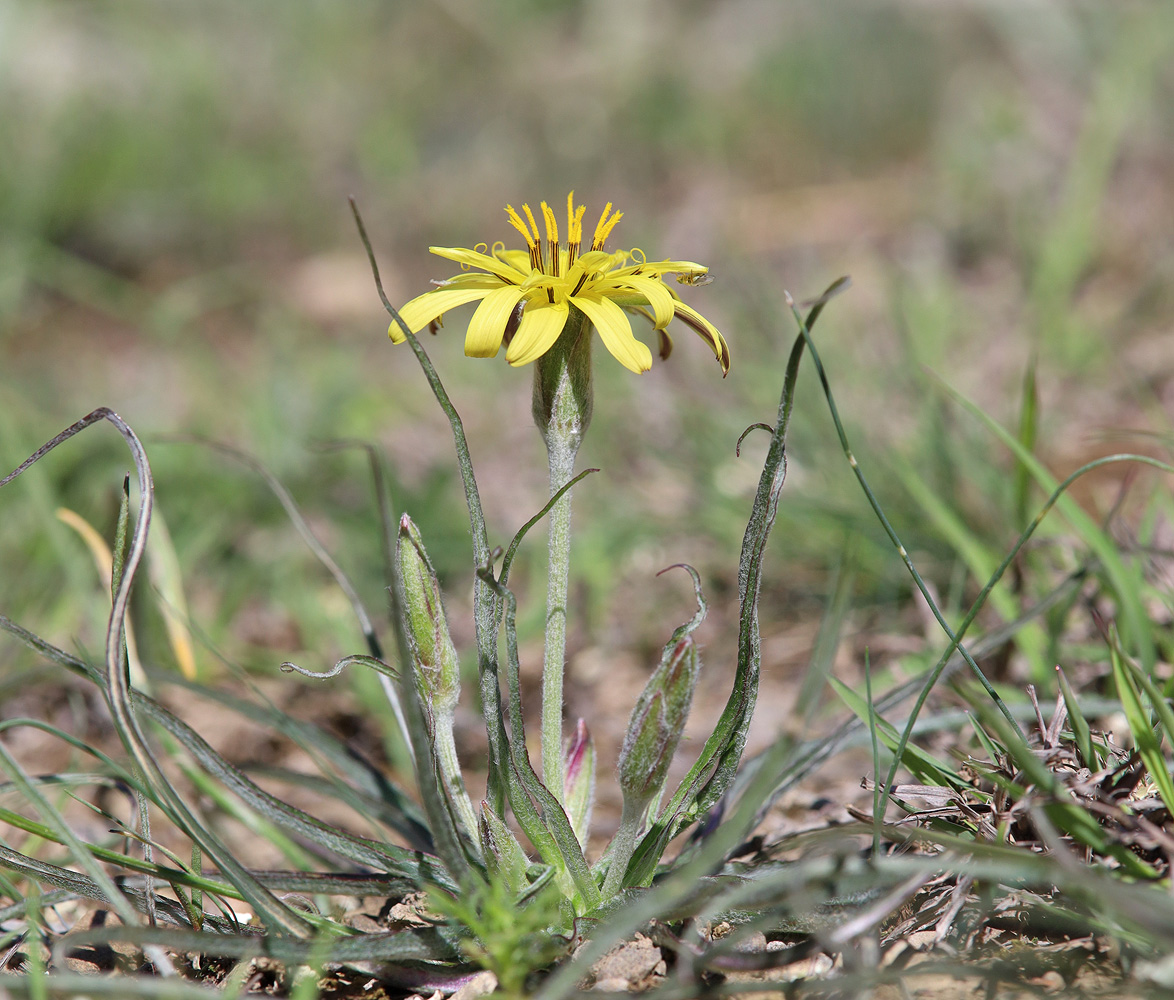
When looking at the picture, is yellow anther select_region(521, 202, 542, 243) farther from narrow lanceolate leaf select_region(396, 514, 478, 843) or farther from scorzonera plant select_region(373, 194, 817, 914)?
narrow lanceolate leaf select_region(396, 514, 478, 843)

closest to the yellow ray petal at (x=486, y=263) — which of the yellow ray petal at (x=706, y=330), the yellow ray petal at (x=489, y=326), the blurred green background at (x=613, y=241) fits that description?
the yellow ray petal at (x=489, y=326)

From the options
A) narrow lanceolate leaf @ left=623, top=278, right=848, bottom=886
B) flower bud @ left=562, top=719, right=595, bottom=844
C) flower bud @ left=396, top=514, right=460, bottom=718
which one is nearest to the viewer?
narrow lanceolate leaf @ left=623, top=278, right=848, bottom=886

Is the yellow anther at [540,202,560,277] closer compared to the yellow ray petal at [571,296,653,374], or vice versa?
the yellow ray petal at [571,296,653,374]

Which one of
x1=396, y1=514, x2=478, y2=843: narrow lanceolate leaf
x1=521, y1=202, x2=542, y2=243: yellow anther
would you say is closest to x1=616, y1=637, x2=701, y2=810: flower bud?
x1=396, y1=514, x2=478, y2=843: narrow lanceolate leaf

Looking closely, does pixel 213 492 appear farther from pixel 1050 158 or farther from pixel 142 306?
pixel 1050 158

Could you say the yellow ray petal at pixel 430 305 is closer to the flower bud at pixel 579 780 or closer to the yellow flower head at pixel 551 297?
the yellow flower head at pixel 551 297

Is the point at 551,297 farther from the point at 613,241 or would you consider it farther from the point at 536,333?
the point at 613,241

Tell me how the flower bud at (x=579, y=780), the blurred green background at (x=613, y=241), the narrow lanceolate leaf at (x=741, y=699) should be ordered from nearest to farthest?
the narrow lanceolate leaf at (x=741, y=699) → the flower bud at (x=579, y=780) → the blurred green background at (x=613, y=241)
